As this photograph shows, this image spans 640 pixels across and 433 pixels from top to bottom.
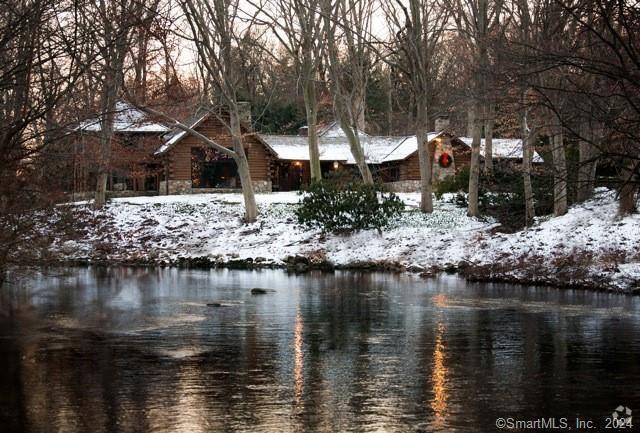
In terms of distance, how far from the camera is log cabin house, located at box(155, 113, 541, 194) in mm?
54125

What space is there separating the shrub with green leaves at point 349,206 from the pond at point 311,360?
1377cm

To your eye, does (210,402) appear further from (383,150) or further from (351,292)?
(383,150)

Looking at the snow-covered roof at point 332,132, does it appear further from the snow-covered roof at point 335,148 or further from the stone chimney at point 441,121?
the stone chimney at point 441,121

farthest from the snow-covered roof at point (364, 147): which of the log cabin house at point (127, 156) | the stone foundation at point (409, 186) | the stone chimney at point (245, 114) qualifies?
the log cabin house at point (127, 156)

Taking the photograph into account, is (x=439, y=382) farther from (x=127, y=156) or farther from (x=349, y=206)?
(x=127, y=156)

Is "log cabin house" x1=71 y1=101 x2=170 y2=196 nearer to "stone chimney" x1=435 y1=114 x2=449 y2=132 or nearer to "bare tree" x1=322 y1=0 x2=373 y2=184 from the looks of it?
"bare tree" x1=322 y1=0 x2=373 y2=184

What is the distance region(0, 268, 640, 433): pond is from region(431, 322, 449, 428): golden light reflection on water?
0.04 meters

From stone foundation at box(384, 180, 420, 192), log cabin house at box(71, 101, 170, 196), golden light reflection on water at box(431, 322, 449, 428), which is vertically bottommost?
golden light reflection on water at box(431, 322, 449, 428)

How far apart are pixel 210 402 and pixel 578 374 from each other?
571cm

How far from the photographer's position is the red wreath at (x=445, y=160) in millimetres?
57594

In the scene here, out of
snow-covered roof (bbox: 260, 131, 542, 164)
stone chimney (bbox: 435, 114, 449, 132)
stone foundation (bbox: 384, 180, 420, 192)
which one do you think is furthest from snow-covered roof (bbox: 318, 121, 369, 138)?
stone foundation (bbox: 384, 180, 420, 192)

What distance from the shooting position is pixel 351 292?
24.8 metres

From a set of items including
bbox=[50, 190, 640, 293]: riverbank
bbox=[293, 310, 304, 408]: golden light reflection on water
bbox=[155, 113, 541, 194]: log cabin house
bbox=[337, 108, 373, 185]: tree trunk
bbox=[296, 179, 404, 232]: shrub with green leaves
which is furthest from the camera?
bbox=[155, 113, 541, 194]: log cabin house

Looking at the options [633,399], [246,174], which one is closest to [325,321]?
[633,399]
